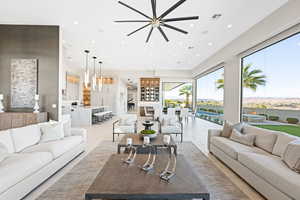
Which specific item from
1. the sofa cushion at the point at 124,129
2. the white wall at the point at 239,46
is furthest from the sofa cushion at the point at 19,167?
the white wall at the point at 239,46

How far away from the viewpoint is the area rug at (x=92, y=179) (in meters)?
2.31

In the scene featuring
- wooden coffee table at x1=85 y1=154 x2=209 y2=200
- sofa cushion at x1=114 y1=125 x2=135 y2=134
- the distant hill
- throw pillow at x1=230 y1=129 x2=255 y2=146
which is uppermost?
the distant hill

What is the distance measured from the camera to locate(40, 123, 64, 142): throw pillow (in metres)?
3.46

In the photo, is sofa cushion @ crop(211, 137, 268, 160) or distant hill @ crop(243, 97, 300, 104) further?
distant hill @ crop(243, 97, 300, 104)

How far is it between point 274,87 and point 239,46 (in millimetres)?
1773

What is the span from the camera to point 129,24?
4836 mm

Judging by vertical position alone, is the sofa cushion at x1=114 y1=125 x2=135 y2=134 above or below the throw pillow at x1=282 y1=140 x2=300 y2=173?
below

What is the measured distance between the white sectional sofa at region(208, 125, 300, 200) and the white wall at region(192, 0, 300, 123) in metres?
2.43

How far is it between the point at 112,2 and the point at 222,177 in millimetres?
4276

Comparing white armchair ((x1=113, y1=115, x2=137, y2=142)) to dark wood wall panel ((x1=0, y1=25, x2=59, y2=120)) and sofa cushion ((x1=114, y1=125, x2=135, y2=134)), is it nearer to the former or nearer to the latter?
sofa cushion ((x1=114, y1=125, x2=135, y2=134))

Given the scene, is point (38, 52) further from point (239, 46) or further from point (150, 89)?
point (150, 89)

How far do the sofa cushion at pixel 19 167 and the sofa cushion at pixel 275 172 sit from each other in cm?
316

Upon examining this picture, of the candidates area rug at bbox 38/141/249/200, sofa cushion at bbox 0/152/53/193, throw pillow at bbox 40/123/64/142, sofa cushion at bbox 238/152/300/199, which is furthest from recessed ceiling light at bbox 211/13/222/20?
Answer: sofa cushion at bbox 0/152/53/193

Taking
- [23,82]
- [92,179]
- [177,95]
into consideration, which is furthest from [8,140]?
[177,95]
